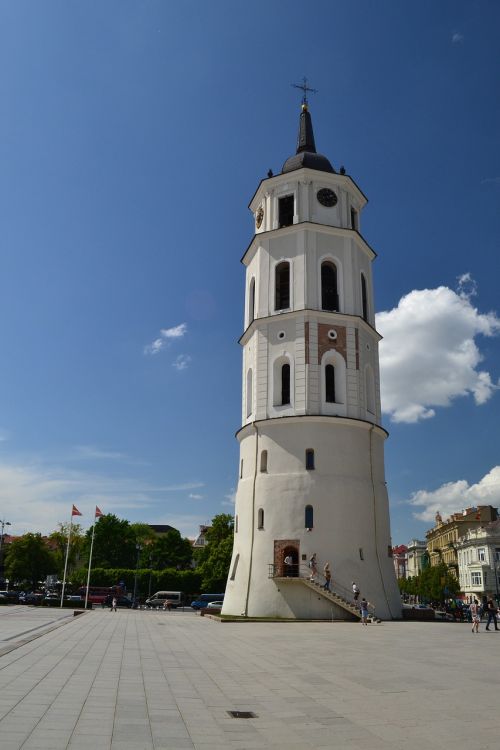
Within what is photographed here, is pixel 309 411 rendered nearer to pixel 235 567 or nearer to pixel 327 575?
pixel 327 575

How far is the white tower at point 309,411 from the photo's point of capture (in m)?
33.4

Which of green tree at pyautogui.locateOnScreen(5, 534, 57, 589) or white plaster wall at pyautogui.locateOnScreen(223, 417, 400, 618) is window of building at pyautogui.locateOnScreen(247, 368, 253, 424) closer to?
white plaster wall at pyautogui.locateOnScreen(223, 417, 400, 618)

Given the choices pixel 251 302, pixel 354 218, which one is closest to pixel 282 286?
A: pixel 251 302

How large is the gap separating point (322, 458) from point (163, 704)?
2595 centimetres

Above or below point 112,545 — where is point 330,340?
above

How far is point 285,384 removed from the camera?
124 feet

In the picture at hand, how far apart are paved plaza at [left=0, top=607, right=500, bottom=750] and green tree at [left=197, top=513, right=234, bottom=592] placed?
4427 cm

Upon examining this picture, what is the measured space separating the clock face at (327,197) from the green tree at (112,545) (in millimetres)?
57827

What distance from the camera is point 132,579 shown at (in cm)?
7412

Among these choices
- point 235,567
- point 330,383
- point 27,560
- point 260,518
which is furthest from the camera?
point 27,560

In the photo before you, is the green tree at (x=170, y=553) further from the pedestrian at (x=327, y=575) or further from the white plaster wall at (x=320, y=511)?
the pedestrian at (x=327, y=575)

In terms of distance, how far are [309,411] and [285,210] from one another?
14.8m

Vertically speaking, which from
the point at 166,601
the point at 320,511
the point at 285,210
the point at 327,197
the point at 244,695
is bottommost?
the point at 166,601


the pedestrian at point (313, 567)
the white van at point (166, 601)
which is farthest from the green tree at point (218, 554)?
the pedestrian at point (313, 567)
